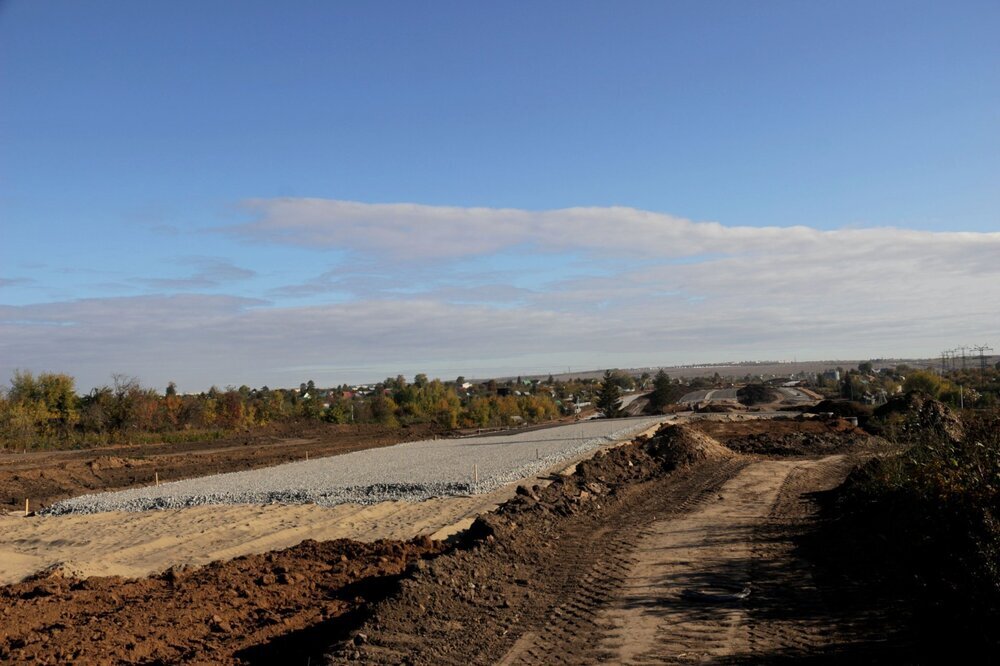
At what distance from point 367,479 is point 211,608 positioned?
16.8 metres

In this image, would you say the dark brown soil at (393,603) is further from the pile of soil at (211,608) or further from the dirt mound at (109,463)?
the dirt mound at (109,463)

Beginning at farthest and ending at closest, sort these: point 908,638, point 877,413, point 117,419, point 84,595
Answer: point 117,419 → point 877,413 → point 84,595 → point 908,638

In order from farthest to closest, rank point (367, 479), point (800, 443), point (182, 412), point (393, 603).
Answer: point (182, 412) → point (800, 443) → point (367, 479) → point (393, 603)

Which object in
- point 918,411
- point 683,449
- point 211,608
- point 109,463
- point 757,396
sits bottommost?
point 757,396

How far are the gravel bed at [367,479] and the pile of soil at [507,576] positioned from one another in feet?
17.5

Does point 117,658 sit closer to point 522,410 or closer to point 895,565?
point 895,565

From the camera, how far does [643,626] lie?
7.84m

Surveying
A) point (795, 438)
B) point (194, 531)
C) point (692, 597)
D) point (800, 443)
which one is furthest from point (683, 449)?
point (692, 597)

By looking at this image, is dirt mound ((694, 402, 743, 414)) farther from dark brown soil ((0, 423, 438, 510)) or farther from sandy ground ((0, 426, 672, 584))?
sandy ground ((0, 426, 672, 584))

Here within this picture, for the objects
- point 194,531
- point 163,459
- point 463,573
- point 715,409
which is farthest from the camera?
point 715,409

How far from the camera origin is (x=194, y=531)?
17.5 meters

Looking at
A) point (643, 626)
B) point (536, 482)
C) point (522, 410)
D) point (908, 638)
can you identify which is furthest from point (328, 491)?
point (522, 410)

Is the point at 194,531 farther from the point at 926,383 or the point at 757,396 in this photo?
the point at 757,396

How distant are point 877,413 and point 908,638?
110 ft
